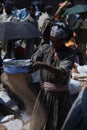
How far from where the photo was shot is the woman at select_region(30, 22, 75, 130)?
452cm

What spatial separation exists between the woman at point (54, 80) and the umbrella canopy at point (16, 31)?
8.74ft

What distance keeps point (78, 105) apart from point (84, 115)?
0.11 metres

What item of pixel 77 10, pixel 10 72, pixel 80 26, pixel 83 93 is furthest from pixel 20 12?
pixel 83 93

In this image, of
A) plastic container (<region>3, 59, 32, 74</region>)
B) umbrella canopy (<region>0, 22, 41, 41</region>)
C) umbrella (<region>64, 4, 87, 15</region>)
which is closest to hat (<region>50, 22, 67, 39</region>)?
plastic container (<region>3, 59, 32, 74</region>)

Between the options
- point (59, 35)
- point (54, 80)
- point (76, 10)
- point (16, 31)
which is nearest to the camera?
point (59, 35)

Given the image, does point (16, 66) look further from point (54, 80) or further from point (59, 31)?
point (59, 31)

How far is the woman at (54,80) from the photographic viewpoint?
4.52m

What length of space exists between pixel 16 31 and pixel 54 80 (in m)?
2.96

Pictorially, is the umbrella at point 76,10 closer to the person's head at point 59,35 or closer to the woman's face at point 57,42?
the person's head at point 59,35

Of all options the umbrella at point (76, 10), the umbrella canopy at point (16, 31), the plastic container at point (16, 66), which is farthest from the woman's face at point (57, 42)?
the umbrella at point (76, 10)

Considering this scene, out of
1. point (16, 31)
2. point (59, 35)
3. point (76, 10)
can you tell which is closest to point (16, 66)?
point (59, 35)

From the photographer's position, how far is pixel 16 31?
742 centimetres

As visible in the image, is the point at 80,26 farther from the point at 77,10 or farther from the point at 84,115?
the point at 84,115

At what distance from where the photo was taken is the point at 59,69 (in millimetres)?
4379
